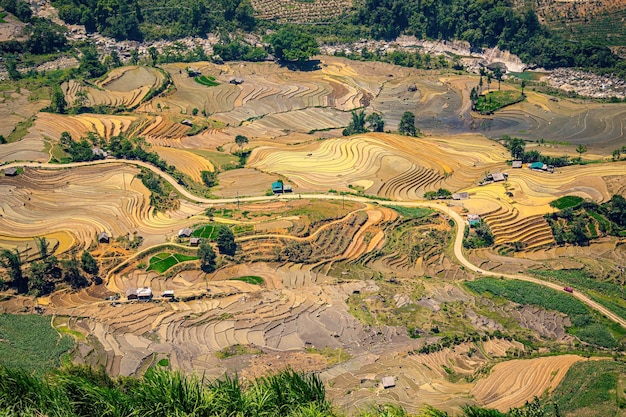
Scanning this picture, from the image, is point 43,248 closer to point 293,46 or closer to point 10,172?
point 10,172

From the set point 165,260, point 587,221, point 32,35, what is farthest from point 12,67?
point 587,221

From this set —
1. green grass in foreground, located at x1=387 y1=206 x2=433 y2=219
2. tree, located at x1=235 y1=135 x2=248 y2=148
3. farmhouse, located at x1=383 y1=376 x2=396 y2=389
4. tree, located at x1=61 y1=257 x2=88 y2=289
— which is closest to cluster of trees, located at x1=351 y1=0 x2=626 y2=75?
tree, located at x1=235 y1=135 x2=248 y2=148

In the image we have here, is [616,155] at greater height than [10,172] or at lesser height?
greater

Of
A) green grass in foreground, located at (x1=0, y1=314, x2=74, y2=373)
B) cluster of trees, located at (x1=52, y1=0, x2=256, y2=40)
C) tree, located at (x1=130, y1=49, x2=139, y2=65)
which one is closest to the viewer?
green grass in foreground, located at (x1=0, y1=314, x2=74, y2=373)

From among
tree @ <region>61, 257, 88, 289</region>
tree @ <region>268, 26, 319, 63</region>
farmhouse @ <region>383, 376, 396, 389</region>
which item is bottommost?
tree @ <region>61, 257, 88, 289</region>

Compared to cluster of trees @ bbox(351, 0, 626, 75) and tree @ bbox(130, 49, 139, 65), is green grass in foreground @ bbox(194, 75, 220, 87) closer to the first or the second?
tree @ bbox(130, 49, 139, 65)

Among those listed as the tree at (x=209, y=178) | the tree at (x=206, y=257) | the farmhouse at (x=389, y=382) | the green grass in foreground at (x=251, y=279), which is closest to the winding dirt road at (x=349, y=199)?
the tree at (x=209, y=178)
